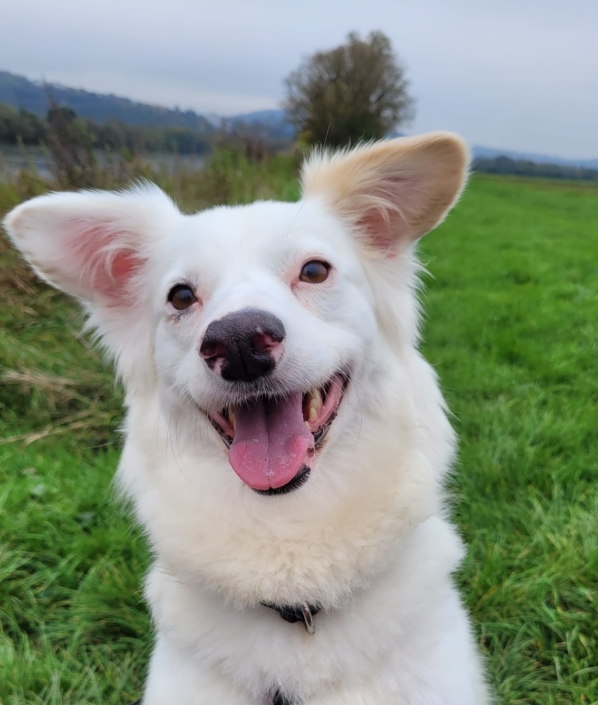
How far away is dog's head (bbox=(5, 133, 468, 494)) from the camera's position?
1592mm

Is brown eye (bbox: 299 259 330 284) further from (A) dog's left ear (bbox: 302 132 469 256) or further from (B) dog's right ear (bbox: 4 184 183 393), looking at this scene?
(B) dog's right ear (bbox: 4 184 183 393)

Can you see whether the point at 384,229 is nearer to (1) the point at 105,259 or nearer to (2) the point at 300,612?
(1) the point at 105,259

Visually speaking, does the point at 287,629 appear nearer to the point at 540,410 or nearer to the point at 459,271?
the point at 540,410

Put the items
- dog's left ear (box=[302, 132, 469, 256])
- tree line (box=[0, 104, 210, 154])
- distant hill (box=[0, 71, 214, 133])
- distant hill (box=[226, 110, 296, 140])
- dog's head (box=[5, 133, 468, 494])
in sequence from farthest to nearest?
distant hill (box=[226, 110, 296, 140]), tree line (box=[0, 104, 210, 154]), distant hill (box=[0, 71, 214, 133]), dog's left ear (box=[302, 132, 469, 256]), dog's head (box=[5, 133, 468, 494])

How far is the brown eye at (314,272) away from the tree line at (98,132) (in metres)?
4.63

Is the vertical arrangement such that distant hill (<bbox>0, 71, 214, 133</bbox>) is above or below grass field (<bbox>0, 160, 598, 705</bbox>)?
above

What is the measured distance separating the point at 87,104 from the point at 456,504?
499 centimetres

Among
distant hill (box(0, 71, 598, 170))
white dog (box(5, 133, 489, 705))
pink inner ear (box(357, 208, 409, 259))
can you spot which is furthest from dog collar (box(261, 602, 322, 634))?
distant hill (box(0, 71, 598, 170))

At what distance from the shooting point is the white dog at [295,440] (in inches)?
65.1

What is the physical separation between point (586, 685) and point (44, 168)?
612 centimetres

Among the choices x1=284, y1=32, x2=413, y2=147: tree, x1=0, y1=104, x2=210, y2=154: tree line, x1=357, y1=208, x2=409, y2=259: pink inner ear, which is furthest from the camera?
x1=284, y1=32, x2=413, y2=147: tree

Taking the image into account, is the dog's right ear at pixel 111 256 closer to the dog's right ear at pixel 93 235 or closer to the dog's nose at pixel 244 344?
the dog's right ear at pixel 93 235

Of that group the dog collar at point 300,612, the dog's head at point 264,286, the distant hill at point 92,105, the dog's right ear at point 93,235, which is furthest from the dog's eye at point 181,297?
the distant hill at point 92,105

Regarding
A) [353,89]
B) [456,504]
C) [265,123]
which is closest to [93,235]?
[456,504]
